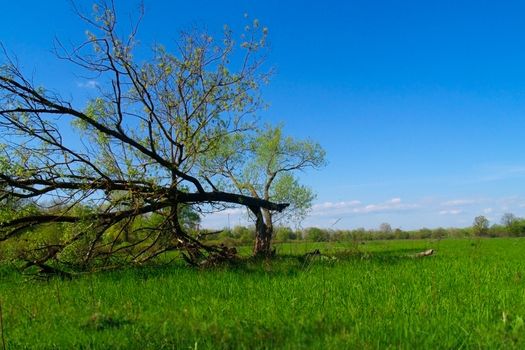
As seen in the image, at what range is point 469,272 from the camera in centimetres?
895

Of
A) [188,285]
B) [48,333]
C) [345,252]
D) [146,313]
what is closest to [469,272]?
[345,252]

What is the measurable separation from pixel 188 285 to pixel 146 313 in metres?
2.21

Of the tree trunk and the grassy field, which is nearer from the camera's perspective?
the grassy field

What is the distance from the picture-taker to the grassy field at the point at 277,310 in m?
4.31

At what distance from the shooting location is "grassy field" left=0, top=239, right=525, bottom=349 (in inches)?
170

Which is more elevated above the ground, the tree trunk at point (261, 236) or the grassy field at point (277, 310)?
the tree trunk at point (261, 236)

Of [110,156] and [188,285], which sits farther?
[110,156]

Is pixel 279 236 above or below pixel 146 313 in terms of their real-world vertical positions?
above

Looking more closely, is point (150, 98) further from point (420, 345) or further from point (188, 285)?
point (420, 345)

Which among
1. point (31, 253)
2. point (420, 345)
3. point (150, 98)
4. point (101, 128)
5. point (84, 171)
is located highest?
point (150, 98)

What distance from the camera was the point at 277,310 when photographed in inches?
221

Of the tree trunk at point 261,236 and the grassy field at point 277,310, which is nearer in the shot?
the grassy field at point 277,310

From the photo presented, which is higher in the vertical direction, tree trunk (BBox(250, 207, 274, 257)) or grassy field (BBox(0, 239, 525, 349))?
tree trunk (BBox(250, 207, 274, 257))

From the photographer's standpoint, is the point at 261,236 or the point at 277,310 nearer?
the point at 277,310
